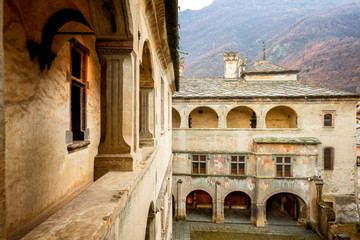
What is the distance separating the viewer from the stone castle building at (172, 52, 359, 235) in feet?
44.0

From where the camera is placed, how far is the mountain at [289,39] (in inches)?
1647

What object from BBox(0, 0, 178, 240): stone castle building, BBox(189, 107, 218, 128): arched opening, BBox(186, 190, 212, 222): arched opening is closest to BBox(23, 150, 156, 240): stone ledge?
BBox(0, 0, 178, 240): stone castle building

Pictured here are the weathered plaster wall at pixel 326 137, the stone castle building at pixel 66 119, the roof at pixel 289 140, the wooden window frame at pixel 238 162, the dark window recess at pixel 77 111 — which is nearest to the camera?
the stone castle building at pixel 66 119

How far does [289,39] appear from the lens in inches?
2466

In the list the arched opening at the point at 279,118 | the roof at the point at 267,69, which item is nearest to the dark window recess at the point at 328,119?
the arched opening at the point at 279,118

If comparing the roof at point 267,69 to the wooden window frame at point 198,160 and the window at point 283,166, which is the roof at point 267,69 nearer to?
the window at point 283,166

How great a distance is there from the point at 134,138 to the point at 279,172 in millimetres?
13533

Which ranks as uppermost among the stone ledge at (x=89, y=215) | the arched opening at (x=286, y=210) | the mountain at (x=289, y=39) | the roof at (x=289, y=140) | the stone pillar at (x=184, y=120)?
the mountain at (x=289, y=39)

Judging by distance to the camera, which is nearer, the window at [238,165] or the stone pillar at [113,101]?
the stone pillar at [113,101]

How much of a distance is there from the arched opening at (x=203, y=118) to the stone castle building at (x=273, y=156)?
1.60 m

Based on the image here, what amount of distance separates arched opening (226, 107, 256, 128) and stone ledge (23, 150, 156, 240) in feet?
50.3

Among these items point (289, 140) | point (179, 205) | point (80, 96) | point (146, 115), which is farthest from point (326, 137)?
point (80, 96)

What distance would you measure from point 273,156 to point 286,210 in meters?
6.13

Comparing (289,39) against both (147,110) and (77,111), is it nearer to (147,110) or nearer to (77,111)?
(147,110)
